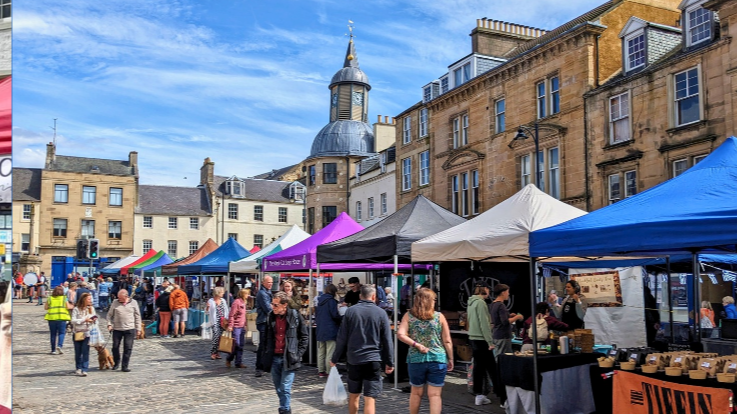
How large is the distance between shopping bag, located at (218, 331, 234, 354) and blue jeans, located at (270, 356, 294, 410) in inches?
225

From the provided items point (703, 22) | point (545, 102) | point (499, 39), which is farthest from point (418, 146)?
point (703, 22)

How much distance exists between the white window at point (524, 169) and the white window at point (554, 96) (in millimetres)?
2322

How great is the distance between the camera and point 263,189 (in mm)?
68250

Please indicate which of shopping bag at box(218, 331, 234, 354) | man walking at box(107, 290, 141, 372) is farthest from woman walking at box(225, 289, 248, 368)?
man walking at box(107, 290, 141, 372)

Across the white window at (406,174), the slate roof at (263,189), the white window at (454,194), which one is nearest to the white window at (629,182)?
the white window at (454,194)

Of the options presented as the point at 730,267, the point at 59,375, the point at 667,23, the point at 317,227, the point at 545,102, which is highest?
the point at 667,23

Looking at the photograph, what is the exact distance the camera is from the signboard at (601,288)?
47.6 feet

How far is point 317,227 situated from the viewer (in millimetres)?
48875

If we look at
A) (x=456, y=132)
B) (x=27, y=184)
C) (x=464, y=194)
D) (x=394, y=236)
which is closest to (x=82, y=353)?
(x=394, y=236)

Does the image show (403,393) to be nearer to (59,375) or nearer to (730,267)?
(59,375)

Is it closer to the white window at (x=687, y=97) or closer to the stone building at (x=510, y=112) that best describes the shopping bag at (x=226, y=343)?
the stone building at (x=510, y=112)

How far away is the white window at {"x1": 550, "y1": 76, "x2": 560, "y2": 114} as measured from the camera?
26812 mm

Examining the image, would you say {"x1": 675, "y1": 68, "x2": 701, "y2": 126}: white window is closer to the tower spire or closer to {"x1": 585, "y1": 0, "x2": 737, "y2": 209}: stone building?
{"x1": 585, "y1": 0, "x2": 737, "y2": 209}: stone building

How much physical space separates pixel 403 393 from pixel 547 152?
18346 mm
